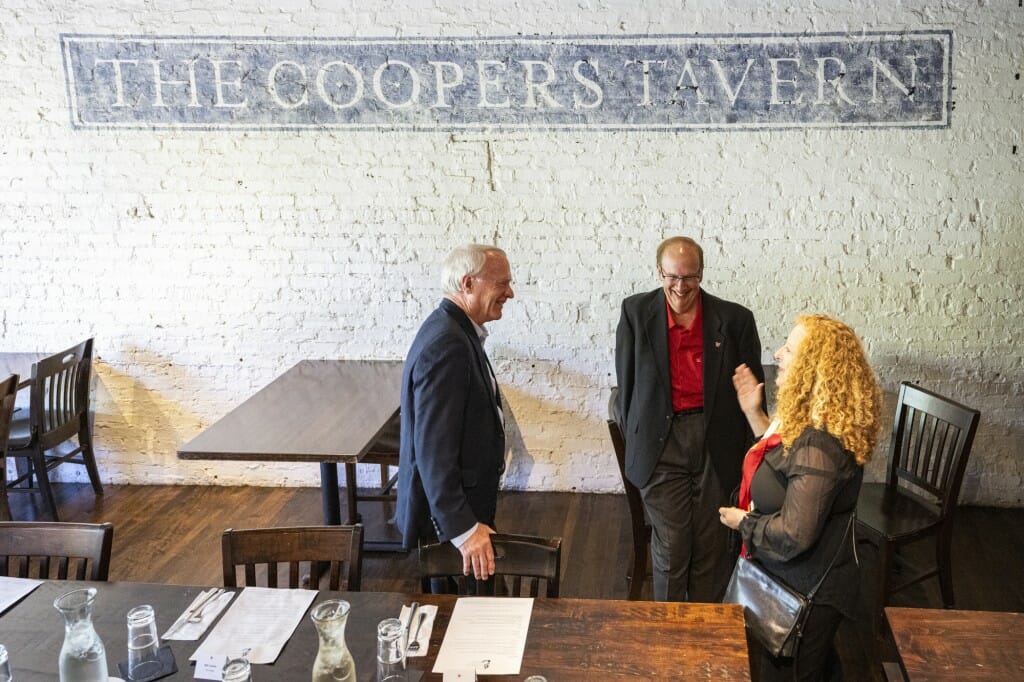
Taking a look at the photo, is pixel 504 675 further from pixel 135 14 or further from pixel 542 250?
pixel 135 14

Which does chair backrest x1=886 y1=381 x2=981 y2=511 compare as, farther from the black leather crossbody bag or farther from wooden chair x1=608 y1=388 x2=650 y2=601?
the black leather crossbody bag

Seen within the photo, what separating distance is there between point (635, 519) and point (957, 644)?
70.9 inches

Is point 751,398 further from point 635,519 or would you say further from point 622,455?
point 635,519

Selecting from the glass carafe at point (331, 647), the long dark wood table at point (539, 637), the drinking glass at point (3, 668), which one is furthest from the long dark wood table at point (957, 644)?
the drinking glass at point (3, 668)

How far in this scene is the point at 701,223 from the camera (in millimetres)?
5188

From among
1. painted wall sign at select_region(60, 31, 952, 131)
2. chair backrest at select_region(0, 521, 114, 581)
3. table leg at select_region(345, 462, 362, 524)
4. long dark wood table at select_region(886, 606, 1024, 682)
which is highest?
painted wall sign at select_region(60, 31, 952, 131)

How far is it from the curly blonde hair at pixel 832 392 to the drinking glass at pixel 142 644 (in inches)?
71.5

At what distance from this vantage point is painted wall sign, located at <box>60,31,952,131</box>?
494 centimetres

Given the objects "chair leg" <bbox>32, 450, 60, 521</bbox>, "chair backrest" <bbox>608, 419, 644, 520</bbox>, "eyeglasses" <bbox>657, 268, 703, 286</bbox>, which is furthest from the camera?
"chair leg" <bbox>32, 450, 60, 521</bbox>

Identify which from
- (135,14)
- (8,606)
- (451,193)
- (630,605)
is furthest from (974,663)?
(135,14)

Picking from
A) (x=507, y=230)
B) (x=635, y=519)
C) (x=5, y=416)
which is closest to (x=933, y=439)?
(x=635, y=519)

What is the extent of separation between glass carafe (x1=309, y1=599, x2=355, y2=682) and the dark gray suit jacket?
75.3 inches

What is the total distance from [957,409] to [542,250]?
2.24 m

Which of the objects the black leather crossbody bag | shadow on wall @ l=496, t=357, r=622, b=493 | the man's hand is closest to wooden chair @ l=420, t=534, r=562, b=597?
the man's hand
